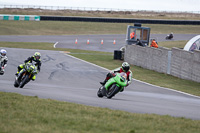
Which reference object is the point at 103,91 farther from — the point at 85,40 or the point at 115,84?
the point at 85,40

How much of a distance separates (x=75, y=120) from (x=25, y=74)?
6.77 metres

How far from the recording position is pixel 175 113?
36.0 feet

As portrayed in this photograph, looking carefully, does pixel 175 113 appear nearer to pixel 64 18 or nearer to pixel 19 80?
pixel 19 80

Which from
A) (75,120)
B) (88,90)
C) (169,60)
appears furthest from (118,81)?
(169,60)

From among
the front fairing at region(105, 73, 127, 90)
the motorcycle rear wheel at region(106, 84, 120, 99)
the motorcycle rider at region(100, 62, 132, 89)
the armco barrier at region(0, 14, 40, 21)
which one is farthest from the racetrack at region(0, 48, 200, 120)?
the armco barrier at region(0, 14, 40, 21)

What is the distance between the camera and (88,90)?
15.7 m

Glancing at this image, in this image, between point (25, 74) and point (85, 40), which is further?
point (85, 40)

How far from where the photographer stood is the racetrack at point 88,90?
11.7m

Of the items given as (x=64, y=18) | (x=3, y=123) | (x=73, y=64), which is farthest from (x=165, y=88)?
(x=64, y=18)

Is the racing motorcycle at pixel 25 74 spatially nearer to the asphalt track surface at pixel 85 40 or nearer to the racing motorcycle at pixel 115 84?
the racing motorcycle at pixel 115 84

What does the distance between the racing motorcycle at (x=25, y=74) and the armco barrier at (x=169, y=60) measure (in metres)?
9.44

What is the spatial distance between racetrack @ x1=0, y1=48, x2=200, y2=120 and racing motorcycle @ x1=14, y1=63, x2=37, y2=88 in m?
0.26

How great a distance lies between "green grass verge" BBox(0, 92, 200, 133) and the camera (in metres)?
7.77

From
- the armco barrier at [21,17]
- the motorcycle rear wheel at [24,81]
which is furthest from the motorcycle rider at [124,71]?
the armco barrier at [21,17]
